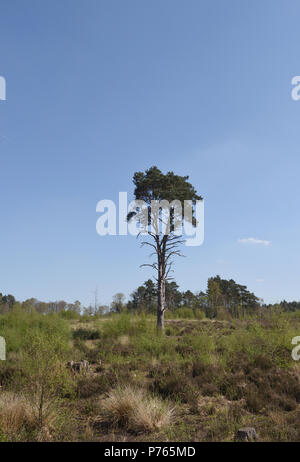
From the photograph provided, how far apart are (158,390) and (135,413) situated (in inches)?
92.8

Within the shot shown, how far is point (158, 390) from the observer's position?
8109mm

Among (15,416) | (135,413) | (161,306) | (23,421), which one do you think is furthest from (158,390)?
(161,306)

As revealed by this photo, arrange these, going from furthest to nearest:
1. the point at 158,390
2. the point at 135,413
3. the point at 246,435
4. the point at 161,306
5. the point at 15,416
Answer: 1. the point at 161,306
2. the point at 158,390
3. the point at 135,413
4. the point at 15,416
5. the point at 246,435

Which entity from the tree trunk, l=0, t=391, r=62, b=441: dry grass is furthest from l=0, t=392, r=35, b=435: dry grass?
the tree trunk

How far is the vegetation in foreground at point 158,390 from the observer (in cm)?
556

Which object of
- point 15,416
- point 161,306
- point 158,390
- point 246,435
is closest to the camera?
point 246,435

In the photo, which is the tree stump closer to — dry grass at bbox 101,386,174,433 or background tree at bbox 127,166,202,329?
dry grass at bbox 101,386,174,433

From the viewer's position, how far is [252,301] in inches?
2196

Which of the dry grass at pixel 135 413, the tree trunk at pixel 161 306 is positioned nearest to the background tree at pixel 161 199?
the tree trunk at pixel 161 306

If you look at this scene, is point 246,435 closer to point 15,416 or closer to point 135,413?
point 135,413

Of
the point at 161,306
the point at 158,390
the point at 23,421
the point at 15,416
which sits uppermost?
the point at 161,306

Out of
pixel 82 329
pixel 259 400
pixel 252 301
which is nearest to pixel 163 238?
pixel 82 329
